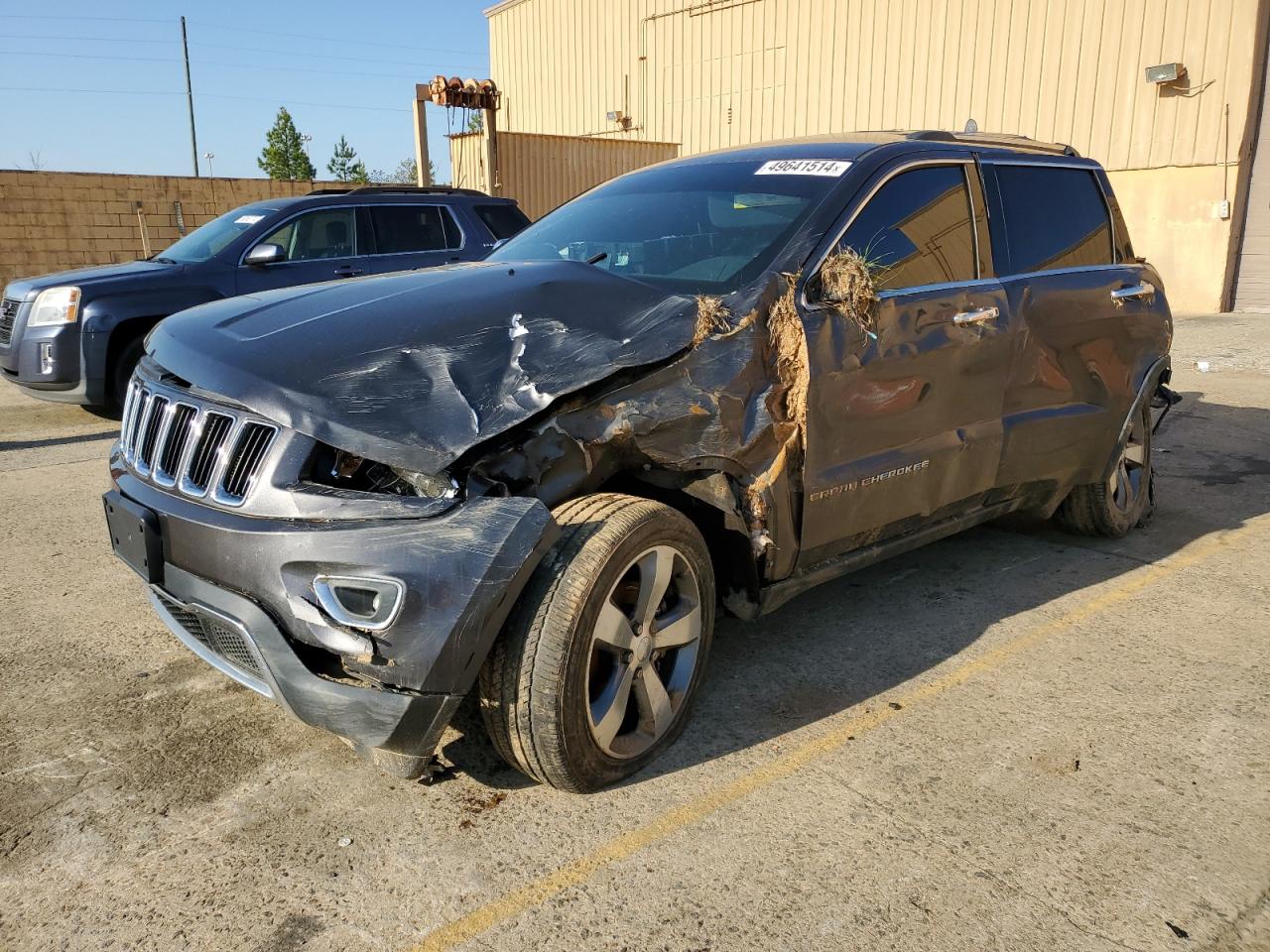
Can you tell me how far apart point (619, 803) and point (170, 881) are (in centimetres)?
117

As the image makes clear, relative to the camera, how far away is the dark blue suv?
25.3ft

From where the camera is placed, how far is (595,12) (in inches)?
944

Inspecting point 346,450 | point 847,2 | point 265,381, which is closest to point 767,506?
point 346,450

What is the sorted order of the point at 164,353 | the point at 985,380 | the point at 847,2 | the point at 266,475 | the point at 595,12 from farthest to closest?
the point at 595,12 → the point at 847,2 → the point at 985,380 → the point at 164,353 → the point at 266,475

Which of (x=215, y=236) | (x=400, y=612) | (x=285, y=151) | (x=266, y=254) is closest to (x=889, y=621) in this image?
(x=400, y=612)

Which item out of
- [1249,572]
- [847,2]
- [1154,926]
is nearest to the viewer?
[1154,926]

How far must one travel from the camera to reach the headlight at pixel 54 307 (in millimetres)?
7684

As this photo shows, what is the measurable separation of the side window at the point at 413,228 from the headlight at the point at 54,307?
2.45 metres

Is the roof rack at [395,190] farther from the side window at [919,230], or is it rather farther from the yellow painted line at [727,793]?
the yellow painted line at [727,793]

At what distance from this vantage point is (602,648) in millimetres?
2807

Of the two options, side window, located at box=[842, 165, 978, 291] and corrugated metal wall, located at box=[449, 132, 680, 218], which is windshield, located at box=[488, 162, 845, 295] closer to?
side window, located at box=[842, 165, 978, 291]

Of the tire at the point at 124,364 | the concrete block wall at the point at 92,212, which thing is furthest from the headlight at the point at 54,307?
the concrete block wall at the point at 92,212

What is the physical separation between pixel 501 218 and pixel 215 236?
2.60 meters

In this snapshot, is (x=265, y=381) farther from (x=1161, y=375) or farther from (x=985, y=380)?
(x=1161, y=375)
